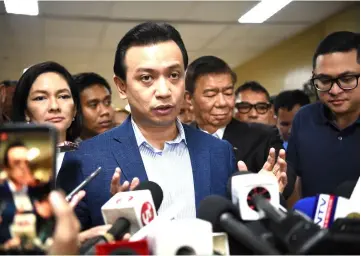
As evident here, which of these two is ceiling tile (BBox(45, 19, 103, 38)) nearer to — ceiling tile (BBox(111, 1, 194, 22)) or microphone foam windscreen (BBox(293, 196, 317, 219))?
ceiling tile (BBox(111, 1, 194, 22))

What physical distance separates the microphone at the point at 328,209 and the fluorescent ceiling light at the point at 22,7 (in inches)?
143

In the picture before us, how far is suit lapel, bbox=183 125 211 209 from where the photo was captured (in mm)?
1122

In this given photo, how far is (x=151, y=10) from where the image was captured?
4.36 metres

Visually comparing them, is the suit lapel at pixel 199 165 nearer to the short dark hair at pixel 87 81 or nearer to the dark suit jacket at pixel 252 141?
the dark suit jacket at pixel 252 141

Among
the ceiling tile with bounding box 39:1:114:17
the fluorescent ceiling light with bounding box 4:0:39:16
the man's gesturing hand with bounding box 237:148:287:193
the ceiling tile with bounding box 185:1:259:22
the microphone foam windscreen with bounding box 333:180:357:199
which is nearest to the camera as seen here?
the microphone foam windscreen with bounding box 333:180:357:199

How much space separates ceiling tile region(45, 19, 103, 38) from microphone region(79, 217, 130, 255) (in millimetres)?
4195

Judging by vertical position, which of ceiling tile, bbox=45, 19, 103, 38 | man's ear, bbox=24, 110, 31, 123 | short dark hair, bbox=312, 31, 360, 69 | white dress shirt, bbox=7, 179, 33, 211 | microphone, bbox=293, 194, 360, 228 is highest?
ceiling tile, bbox=45, 19, 103, 38

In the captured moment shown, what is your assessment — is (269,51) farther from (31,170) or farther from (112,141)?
(31,170)

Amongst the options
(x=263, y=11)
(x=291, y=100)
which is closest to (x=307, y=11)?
(x=263, y=11)

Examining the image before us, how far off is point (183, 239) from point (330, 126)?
1.13m

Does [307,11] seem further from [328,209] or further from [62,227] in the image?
[62,227]

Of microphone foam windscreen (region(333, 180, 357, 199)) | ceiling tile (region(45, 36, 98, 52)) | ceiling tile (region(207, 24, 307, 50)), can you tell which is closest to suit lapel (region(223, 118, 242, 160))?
microphone foam windscreen (region(333, 180, 357, 199))

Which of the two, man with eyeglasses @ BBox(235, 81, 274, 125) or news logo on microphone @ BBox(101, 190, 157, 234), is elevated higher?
man with eyeglasses @ BBox(235, 81, 274, 125)

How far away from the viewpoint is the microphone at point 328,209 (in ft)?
2.28
